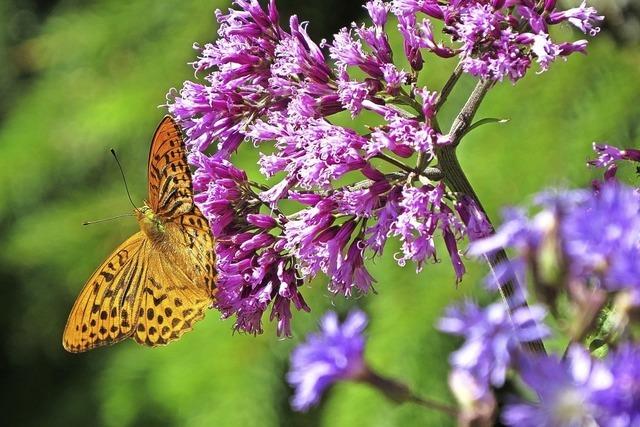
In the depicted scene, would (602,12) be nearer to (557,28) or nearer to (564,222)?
(557,28)

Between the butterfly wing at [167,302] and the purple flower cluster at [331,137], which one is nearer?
the purple flower cluster at [331,137]

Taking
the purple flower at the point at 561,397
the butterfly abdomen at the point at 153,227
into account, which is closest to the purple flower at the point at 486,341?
the purple flower at the point at 561,397

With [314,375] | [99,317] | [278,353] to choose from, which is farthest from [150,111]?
[314,375]

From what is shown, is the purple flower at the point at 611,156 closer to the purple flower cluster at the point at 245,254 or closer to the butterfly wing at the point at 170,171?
the purple flower cluster at the point at 245,254

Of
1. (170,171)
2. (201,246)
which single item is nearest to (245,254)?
(201,246)

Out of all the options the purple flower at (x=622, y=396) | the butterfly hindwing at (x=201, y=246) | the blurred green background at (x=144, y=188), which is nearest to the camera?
the purple flower at (x=622, y=396)

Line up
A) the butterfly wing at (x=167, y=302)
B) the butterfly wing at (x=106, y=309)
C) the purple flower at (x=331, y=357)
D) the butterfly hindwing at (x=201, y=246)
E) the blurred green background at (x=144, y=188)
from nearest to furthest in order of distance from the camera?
the purple flower at (x=331, y=357)
the butterfly hindwing at (x=201, y=246)
the butterfly wing at (x=167, y=302)
the butterfly wing at (x=106, y=309)
the blurred green background at (x=144, y=188)

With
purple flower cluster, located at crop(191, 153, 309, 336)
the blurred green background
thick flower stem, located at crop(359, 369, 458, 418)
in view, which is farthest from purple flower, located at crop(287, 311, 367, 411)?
the blurred green background
